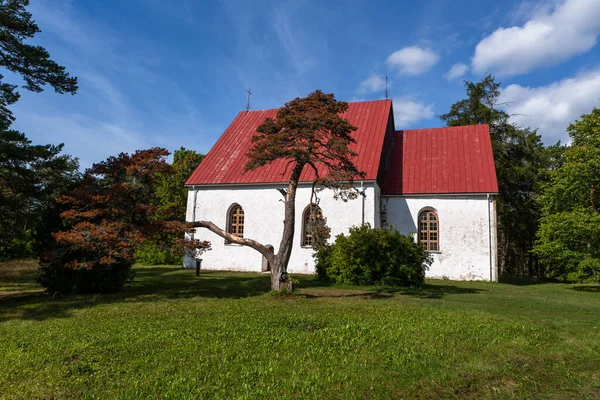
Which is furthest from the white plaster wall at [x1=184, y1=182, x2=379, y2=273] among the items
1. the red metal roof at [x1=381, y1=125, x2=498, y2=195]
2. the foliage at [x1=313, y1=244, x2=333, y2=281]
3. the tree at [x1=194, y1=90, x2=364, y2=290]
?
the tree at [x1=194, y1=90, x2=364, y2=290]

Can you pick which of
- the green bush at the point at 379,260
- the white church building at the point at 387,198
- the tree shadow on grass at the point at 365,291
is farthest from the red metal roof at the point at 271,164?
the tree shadow on grass at the point at 365,291

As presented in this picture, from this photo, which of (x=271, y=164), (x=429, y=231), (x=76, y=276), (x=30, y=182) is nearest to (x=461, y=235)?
(x=429, y=231)

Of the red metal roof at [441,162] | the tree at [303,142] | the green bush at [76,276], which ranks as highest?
the red metal roof at [441,162]

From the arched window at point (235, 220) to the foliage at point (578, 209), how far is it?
1574cm

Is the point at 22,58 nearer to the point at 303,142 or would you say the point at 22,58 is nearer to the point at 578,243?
the point at 303,142

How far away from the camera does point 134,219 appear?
40.1 ft

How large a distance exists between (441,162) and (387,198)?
13.1 feet

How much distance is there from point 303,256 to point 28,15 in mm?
16001

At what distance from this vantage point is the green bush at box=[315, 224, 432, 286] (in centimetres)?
1617

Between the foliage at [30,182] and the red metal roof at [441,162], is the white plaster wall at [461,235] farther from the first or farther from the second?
the foliage at [30,182]

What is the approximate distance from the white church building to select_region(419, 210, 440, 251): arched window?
53 mm

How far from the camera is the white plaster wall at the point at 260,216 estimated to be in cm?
2195

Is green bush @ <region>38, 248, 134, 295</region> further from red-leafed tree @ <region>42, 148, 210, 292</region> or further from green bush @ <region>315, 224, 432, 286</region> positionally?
green bush @ <region>315, 224, 432, 286</region>

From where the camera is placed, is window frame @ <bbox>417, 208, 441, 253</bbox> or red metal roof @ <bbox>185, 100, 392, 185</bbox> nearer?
window frame @ <bbox>417, 208, 441, 253</bbox>
